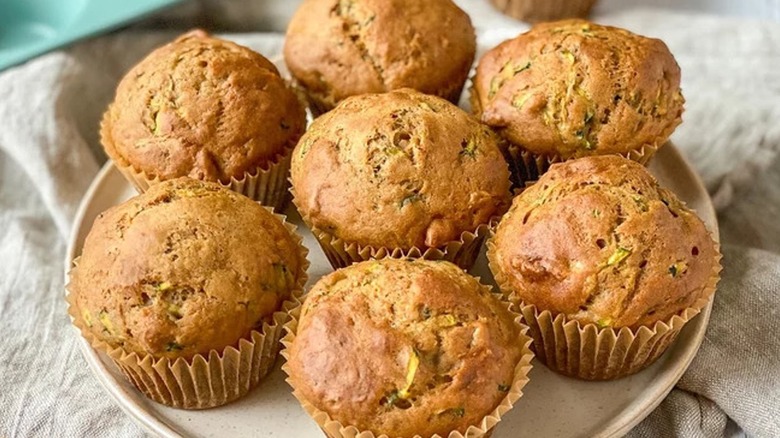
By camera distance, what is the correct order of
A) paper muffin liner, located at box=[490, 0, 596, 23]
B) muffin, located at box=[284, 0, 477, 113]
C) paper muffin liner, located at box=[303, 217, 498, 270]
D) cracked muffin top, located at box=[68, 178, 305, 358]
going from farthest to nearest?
paper muffin liner, located at box=[490, 0, 596, 23] → muffin, located at box=[284, 0, 477, 113] → paper muffin liner, located at box=[303, 217, 498, 270] → cracked muffin top, located at box=[68, 178, 305, 358]

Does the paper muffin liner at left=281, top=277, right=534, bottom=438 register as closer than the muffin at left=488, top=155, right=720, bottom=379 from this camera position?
Yes

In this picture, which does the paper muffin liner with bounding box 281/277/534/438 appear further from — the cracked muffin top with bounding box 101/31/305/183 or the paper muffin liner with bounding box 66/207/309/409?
the cracked muffin top with bounding box 101/31/305/183

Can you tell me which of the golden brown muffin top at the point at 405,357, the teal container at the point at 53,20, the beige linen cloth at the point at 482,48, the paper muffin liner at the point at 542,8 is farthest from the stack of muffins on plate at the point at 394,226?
the paper muffin liner at the point at 542,8

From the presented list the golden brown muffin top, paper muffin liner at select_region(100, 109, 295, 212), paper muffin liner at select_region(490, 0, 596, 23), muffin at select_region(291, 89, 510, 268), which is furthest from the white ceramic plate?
paper muffin liner at select_region(490, 0, 596, 23)

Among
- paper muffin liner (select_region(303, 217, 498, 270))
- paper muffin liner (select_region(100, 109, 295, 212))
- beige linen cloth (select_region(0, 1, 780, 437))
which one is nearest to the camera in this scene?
paper muffin liner (select_region(303, 217, 498, 270))

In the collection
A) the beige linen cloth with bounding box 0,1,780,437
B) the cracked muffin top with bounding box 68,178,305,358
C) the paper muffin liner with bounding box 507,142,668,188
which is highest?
the cracked muffin top with bounding box 68,178,305,358

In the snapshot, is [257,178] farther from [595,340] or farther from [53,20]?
[53,20]

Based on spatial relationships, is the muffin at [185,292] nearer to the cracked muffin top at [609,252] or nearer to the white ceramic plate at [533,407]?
the white ceramic plate at [533,407]
